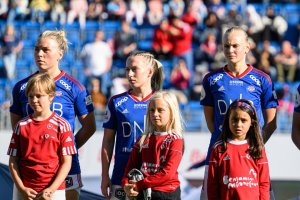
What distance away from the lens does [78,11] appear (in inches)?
648

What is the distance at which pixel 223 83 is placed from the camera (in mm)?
6426

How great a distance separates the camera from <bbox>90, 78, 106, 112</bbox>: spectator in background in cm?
1359

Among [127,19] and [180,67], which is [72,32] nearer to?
[127,19]

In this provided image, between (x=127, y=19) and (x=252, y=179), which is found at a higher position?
(x=127, y=19)

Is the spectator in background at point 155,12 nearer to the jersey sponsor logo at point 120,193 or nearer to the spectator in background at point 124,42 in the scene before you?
the spectator in background at point 124,42

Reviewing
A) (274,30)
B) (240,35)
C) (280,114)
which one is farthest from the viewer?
(274,30)

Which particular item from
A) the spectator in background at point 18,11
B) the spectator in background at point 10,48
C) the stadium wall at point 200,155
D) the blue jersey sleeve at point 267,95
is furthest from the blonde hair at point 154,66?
the spectator in background at point 18,11

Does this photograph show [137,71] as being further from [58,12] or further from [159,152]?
[58,12]

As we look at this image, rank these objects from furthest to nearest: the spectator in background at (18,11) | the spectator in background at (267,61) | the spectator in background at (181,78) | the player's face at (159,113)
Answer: the spectator in background at (18,11), the spectator in background at (267,61), the spectator in background at (181,78), the player's face at (159,113)

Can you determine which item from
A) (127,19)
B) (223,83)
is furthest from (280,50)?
(223,83)

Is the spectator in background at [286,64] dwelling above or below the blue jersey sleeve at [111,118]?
above

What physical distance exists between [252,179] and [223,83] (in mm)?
919

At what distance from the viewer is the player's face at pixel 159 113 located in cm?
588

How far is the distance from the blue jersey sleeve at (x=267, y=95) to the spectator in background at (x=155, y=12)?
9777mm
